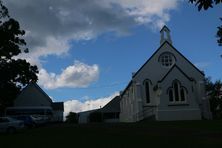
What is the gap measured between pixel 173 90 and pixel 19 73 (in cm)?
1936

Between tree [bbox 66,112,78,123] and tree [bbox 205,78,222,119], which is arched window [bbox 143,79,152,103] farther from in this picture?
tree [bbox 66,112,78,123]

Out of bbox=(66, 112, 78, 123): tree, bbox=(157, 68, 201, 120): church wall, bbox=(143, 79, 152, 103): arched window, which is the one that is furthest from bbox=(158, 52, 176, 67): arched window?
bbox=(66, 112, 78, 123): tree

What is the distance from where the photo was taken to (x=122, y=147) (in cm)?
1811

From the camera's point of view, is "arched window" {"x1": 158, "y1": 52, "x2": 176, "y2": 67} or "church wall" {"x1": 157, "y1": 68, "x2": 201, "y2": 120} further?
"arched window" {"x1": 158, "y1": 52, "x2": 176, "y2": 67}

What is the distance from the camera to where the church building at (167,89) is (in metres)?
52.6

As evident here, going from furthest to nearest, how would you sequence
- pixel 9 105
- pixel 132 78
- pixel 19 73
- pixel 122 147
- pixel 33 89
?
pixel 33 89
pixel 9 105
pixel 132 78
pixel 19 73
pixel 122 147

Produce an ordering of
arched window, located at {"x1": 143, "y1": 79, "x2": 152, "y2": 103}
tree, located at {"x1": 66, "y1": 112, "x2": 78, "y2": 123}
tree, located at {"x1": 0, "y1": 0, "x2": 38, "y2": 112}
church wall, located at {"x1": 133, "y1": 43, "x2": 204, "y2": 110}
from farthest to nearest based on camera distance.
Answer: tree, located at {"x1": 66, "y1": 112, "x2": 78, "y2": 123}, church wall, located at {"x1": 133, "y1": 43, "x2": 204, "y2": 110}, arched window, located at {"x1": 143, "y1": 79, "x2": 152, "y2": 103}, tree, located at {"x1": 0, "y1": 0, "x2": 38, "y2": 112}

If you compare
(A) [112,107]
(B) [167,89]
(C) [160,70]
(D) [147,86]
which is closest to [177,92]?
(B) [167,89]

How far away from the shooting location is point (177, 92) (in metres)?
53.6

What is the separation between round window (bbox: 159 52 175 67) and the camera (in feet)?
196

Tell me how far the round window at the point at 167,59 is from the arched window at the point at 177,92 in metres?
6.71

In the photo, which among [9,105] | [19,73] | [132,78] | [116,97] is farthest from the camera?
[116,97]

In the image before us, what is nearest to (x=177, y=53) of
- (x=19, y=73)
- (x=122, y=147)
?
(x=19, y=73)

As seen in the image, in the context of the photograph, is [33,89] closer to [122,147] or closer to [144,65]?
[144,65]
